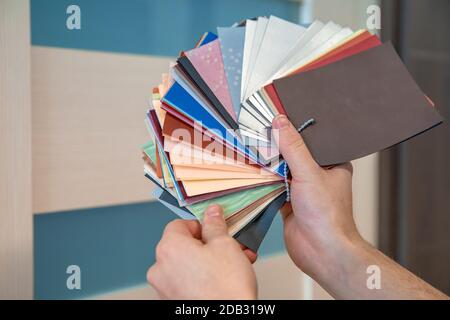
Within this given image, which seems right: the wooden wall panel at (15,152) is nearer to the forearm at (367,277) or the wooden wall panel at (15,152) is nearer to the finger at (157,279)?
the finger at (157,279)

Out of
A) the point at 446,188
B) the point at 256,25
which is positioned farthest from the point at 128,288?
the point at 446,188

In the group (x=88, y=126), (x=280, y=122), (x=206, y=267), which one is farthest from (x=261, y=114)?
(x=88, y=126)

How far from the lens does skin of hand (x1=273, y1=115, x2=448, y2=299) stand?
0.74 metres

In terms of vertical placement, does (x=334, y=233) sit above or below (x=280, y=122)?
below

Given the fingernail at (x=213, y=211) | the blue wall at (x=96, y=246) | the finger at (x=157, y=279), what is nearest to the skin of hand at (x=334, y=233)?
the fingernail at (x=213, y=211)

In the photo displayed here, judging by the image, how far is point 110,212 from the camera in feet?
3.75

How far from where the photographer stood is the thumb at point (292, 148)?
732mm

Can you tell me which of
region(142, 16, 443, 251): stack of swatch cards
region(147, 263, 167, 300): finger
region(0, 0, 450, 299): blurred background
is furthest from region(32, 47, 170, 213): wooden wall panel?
region(147, 263, 167, 300): finger

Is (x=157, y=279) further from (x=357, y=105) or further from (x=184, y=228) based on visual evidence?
(x=357, y=105)

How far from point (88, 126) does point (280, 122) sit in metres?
0.53

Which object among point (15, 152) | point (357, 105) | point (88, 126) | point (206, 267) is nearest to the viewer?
point (206, 267)

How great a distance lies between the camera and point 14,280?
992 mm

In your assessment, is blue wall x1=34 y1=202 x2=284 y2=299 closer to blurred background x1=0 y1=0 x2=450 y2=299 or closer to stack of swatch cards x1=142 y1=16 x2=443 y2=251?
blurred background x1=0 y1=0 x2=450 y2=299
